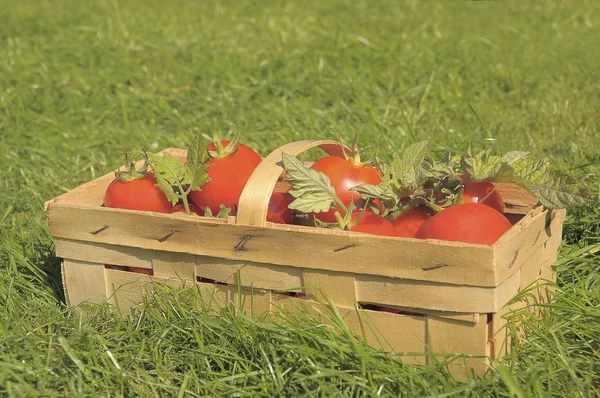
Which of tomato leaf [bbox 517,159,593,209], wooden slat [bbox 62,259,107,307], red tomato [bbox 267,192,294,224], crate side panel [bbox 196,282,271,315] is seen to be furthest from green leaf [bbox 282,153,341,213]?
wooden slat [bbox 62,259,107,307]

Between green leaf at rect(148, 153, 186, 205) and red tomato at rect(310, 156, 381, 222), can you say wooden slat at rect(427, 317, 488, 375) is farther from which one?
green leaf at rect(148, 153, 186, 205)

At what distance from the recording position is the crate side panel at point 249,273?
2.37 meters

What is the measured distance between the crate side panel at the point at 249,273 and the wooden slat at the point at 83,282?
0.32 meters

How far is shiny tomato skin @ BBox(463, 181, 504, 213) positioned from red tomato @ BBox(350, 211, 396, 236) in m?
0.23

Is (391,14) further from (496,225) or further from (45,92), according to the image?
(496,225)

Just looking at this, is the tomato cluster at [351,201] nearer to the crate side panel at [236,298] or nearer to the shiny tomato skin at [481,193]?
the shiny tomato skin at [481,193]

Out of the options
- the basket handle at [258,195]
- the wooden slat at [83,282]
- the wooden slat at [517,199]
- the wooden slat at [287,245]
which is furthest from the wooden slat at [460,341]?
the wooden slat at [83,282]

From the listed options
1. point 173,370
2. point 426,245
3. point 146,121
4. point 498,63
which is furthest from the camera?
point 498,63

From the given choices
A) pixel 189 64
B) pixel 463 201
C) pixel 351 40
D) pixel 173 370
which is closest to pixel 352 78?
pixel 351 40

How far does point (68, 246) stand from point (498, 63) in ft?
10.3

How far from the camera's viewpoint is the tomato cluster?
7.50 ft

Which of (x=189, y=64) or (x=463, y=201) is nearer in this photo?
(x=463, y=201)

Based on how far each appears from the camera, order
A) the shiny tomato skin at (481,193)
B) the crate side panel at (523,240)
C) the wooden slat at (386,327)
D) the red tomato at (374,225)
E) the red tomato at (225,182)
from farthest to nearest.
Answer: the red tomato at (225,182) → the shiny tomato skin at (481,193) → the red tomato at (374,225) → the wooden slat at (386,327) → the crate side panel at (523,240)

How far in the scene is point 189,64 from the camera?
17.1ft
